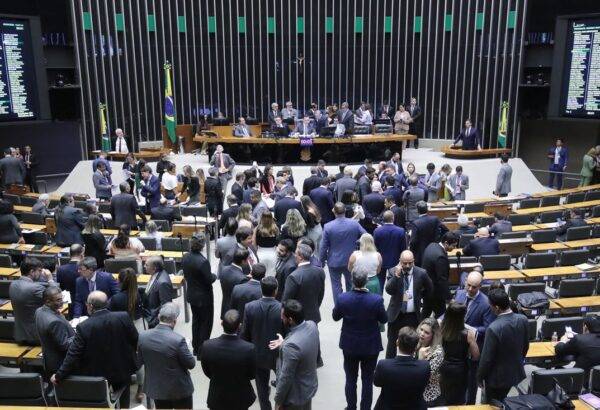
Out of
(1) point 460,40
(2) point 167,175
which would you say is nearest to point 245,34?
(1) point 460,40

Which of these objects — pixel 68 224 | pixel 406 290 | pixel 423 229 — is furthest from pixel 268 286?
pixel 68 224

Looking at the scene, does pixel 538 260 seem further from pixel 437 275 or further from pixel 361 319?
pixel 361 319

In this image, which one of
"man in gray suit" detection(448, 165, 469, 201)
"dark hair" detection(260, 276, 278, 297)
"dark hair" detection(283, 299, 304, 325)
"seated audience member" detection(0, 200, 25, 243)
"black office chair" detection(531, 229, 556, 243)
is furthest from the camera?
"man in gray suit" detection(448, 165, 469, 201)

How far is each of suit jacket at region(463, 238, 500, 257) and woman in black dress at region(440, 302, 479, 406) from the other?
10.0 ft

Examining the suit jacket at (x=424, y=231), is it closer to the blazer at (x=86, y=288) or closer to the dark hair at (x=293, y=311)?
the dark hair at (x=293, y=311)

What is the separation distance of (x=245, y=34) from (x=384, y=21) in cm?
444

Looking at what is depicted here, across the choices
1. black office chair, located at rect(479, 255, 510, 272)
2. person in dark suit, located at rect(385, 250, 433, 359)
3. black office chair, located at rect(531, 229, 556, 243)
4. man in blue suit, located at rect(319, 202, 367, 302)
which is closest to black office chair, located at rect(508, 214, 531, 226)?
black office chair, located at rect(531, 229, 556, 243)

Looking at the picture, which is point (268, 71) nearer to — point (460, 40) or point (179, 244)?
point (460, 40)

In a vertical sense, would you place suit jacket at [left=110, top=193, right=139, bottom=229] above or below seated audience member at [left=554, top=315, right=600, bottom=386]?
above

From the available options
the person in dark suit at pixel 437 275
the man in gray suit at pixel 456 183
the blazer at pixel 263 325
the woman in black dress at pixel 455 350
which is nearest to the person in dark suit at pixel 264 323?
the blazer at pixel 263 325

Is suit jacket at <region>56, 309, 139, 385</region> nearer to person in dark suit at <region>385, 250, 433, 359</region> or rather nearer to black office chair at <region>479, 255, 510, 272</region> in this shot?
person in dark suit at <region>385, 250, 433, 359</region>

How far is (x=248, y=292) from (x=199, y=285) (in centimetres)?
102

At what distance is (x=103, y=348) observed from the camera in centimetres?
448

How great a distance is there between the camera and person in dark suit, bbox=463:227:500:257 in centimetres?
720
